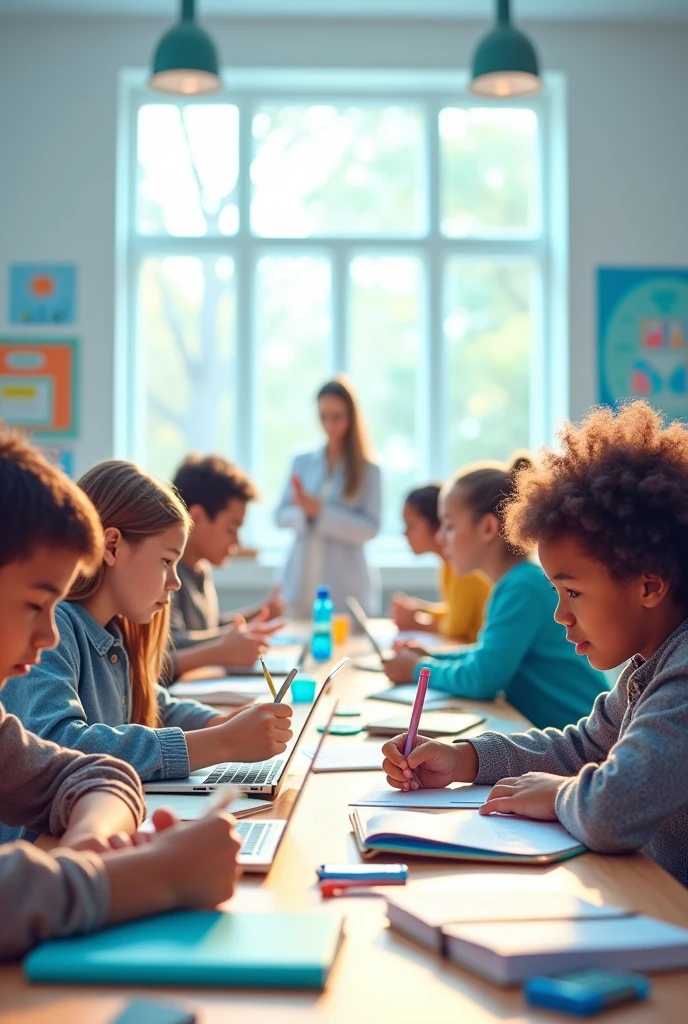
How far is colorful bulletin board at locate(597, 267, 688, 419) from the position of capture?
521 cm

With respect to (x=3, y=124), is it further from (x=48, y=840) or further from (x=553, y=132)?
(x=48, y=840)

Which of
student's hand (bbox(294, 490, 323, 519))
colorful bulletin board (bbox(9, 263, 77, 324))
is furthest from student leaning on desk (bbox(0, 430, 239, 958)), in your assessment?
colorful bulletin board (bbox(9, 263, 77, 324))

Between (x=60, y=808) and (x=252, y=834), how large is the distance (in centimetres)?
21

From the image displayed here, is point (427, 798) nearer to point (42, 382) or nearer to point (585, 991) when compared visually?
point (585, 991)

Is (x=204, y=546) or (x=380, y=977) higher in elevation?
(x=204, y=546)

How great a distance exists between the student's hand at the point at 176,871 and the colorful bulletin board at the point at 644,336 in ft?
14.9

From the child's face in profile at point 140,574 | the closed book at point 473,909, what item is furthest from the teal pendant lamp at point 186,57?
the closed book at point 473,909

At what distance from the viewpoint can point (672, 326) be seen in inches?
209

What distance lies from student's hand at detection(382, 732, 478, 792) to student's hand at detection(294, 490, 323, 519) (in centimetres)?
271

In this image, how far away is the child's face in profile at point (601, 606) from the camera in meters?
1.32

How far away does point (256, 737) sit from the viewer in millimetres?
1480

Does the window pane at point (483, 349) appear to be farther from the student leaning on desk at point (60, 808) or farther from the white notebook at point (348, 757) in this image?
the student leaning on desk at point (60, 808)

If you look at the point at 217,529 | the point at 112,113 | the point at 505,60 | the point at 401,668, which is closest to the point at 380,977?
the point at 401,668

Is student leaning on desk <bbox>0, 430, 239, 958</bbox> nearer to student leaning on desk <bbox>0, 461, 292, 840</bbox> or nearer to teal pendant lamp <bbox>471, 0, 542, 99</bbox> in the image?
student leaning on desk <bbox>0, 461, 292, 840</bbox>
